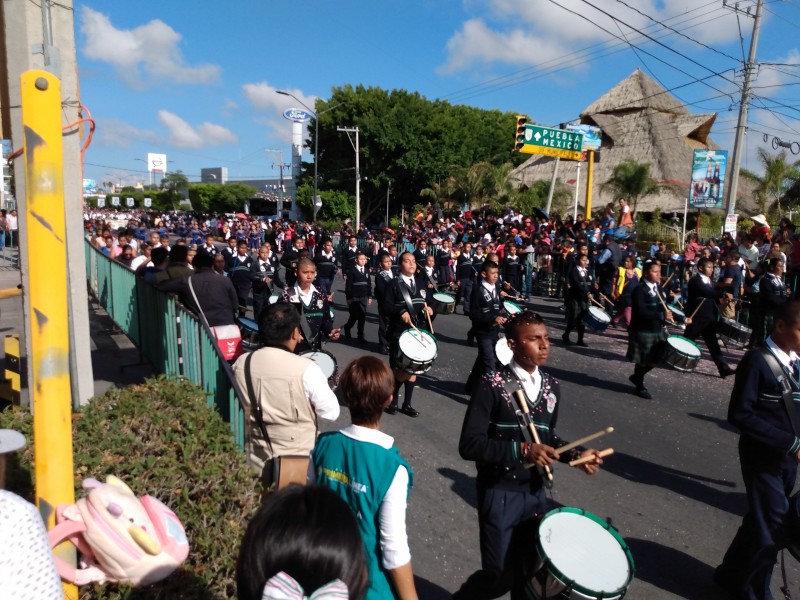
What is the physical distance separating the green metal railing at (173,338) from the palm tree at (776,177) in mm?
29340

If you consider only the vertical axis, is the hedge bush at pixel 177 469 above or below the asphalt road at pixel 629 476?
above

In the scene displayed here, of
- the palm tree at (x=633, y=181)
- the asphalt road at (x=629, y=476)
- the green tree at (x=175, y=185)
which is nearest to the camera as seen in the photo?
the asphalt road at (x=629, y=476)

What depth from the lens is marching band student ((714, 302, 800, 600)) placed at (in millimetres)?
3768

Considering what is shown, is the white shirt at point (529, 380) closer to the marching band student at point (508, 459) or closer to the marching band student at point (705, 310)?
the marching band student at point (508, 459)

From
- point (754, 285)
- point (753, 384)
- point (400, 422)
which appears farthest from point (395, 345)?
point (754, 285)

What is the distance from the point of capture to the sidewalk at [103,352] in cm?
754

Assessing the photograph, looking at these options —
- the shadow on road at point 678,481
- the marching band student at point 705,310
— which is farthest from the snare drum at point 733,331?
the shadow on road at point 678,481

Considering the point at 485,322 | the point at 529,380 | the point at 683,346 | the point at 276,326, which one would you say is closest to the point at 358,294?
the point at 485,322

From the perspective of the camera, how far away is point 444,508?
→ 5.22 meters

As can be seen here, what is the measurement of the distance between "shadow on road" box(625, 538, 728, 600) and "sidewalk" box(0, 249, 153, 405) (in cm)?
502

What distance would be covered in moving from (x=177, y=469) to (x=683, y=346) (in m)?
6.99

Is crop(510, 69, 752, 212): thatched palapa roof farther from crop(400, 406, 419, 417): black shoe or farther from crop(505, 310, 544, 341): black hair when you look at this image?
crop(505, 310, 544, 341): black hair

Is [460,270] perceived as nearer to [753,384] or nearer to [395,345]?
[395,345]

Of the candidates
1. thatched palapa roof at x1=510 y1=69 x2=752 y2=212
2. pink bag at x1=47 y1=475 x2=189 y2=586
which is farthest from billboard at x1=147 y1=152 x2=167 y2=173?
pink bag at x1=47 y1=475 x2=189 y2=586
